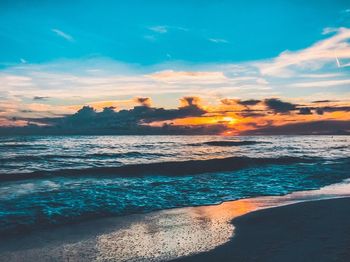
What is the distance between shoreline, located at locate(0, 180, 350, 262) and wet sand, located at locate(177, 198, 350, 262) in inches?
11.7

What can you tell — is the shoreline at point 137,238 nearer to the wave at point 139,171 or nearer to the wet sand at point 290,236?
the wet sand at point 290,236

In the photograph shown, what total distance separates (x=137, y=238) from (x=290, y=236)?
11.1ft

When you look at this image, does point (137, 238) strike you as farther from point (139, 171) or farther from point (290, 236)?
→ point (139, 171)

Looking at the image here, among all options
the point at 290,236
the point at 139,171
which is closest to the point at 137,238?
the point at 290,236

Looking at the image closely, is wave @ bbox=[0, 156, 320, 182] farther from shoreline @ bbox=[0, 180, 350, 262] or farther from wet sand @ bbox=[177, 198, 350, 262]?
wet sand @ bbox=[177, 198, 350, 262]

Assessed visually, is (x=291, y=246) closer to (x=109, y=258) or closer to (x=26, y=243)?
(x=109, y=258)

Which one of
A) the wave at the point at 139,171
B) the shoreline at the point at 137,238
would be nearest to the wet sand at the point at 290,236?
the shoreline at the point at 137,238

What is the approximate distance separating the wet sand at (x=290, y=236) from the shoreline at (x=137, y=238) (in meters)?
0.30

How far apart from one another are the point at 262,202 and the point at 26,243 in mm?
7905

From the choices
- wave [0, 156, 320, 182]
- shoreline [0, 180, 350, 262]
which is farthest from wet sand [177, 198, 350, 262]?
wave [0, 156, 320, 182]

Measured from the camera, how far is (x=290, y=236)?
22.3 feet

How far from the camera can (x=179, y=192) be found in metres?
13.4

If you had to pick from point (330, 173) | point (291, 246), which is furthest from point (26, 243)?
point (330, 173)

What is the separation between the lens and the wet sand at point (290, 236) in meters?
5.57
